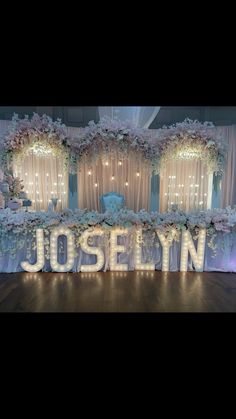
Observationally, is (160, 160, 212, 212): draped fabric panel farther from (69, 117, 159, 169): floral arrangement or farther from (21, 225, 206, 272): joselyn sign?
(21, 225, 206, 272): joselyn sign

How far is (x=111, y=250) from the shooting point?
355 centimetres

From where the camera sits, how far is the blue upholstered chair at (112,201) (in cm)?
554

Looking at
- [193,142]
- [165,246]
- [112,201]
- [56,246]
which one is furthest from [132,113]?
[56,246]

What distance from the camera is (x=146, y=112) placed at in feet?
17.1

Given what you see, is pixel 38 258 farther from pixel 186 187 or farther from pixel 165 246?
pixel 186 187

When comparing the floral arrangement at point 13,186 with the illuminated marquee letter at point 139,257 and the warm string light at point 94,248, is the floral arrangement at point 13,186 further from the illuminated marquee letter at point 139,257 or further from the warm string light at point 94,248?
the illuminated marquee letter at point 139,257

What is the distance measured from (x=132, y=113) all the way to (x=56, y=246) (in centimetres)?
327

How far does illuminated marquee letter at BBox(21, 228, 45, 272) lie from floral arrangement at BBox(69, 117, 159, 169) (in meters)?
1.98
